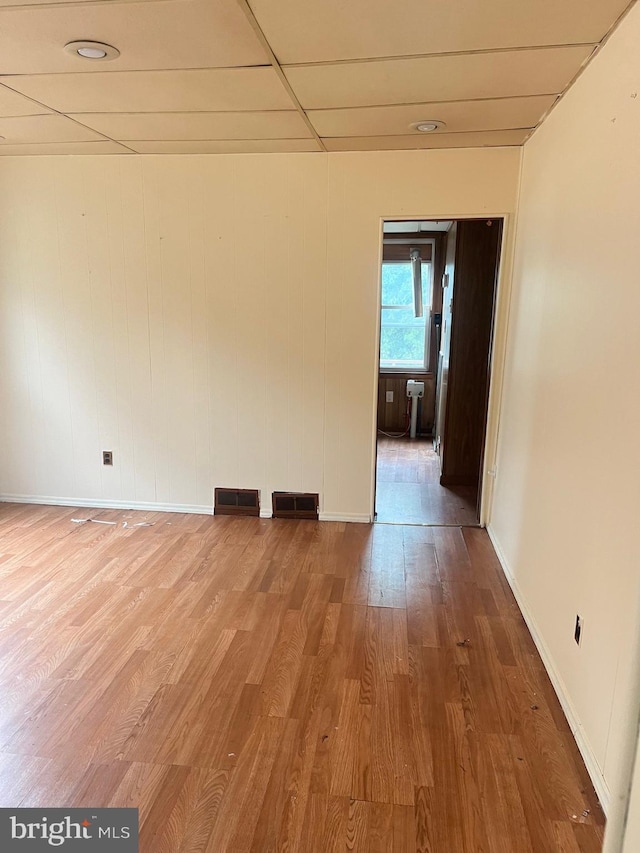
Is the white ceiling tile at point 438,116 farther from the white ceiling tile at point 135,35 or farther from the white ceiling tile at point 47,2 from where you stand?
the white ceiling tile at point 47,2

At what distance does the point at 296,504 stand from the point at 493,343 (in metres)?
1.76

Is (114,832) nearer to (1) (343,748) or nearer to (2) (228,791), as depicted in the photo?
(2) (228,791)

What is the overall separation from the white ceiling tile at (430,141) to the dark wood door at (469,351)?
1044mm

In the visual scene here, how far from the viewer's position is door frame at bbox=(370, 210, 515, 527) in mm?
3400

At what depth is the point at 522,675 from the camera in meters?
2.21

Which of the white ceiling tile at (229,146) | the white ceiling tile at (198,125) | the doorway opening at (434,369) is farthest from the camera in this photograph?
the doorway opening at (434,369)

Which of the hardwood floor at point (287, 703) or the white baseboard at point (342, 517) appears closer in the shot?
the hardwood floor at point (287, 703)

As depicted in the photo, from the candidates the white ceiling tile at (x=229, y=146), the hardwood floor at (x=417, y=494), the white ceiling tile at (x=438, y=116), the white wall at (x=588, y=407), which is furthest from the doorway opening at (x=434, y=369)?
the white wall at (x=588, y=407)

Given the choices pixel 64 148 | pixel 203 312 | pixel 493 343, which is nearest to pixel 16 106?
pixel 64 148

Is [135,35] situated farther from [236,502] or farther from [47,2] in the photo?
[236,502]

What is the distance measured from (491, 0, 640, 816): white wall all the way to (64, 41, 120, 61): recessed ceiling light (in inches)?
71.8

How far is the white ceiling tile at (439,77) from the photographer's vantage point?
207 cm

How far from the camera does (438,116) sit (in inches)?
107

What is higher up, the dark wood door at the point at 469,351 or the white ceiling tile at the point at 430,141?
the white ceiling tile at the point at 430,141
